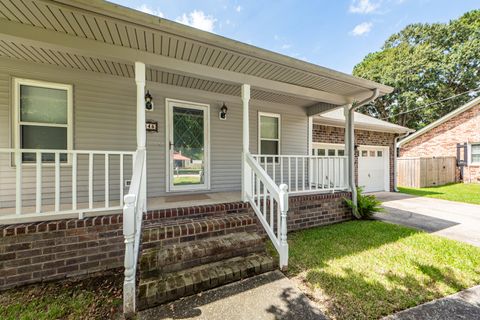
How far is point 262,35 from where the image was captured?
31.3 feet

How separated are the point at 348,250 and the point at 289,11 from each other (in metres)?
9.55

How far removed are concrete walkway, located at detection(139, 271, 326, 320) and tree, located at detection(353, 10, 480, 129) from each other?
75.7ft

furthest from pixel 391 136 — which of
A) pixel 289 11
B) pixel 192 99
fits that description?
pixel 192 99

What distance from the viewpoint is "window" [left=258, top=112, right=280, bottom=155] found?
5.85 m

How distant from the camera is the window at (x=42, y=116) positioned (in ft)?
11.6

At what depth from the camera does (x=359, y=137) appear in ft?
29.0

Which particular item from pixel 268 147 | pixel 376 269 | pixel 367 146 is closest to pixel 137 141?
pixel 268 147

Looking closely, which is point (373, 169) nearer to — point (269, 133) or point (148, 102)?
point (269, 133)

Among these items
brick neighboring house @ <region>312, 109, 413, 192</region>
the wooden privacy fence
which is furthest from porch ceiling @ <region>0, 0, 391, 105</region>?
the wooden privacy fence

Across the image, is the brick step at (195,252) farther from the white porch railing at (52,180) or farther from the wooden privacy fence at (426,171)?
the wooden privacy fence at (426,171)

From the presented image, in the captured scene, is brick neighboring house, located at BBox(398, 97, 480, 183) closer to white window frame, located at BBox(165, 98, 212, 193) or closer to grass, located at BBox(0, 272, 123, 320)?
white window frame, located at BBox(165, 98, 212, 193)

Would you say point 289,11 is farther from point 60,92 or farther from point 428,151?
point 428,151

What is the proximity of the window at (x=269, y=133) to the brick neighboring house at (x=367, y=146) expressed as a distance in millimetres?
2177

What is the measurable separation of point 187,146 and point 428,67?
24594 mm
